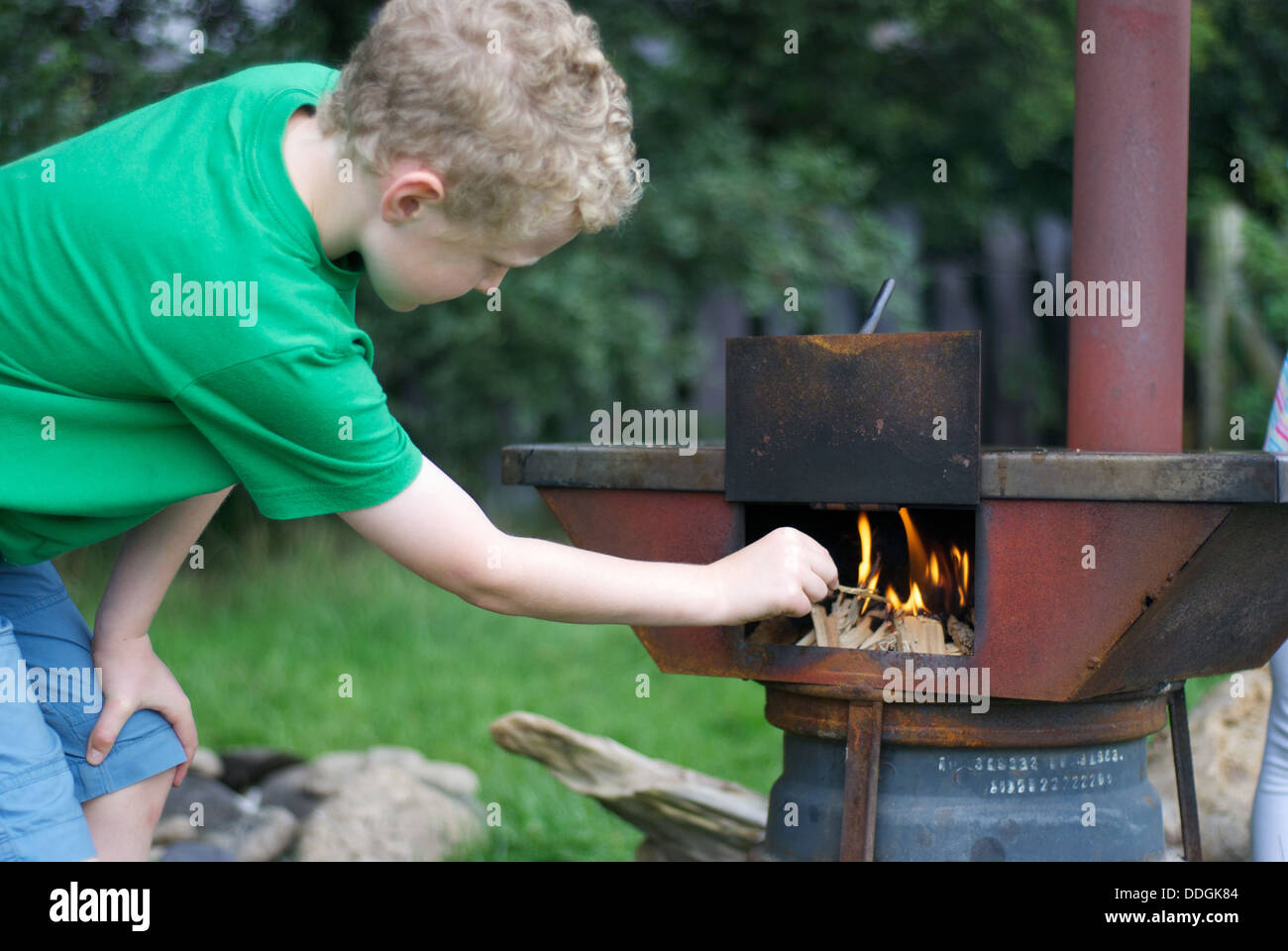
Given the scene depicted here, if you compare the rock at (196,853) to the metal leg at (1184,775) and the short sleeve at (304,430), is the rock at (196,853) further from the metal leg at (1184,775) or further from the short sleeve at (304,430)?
the metal leg at (1184,775)

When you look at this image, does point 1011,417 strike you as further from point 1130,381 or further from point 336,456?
point 336,456

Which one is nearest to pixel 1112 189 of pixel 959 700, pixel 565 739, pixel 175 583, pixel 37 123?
pixel 959 700

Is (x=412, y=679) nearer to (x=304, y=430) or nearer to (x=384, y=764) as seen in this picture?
(x=384, y=764)

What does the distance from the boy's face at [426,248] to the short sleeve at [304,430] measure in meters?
0.13

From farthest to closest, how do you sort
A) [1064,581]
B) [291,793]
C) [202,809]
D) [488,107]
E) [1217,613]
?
[291,793], [202,809], [1217,613], [1064,581], [488,107]

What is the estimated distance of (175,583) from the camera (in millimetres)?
5789

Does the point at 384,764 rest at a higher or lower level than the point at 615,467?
lower

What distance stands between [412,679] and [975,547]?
3.14 metres

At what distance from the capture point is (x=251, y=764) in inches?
148

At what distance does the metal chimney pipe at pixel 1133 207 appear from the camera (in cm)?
226

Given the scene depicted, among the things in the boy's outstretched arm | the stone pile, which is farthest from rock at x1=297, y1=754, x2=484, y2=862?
the boy's outstretched arm

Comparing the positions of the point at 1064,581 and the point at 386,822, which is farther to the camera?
the point at 386,822

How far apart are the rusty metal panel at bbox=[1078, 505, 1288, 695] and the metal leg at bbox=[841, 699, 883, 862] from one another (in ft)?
1.09

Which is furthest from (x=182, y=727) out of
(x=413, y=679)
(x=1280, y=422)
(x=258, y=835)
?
(x=413, y=679)
